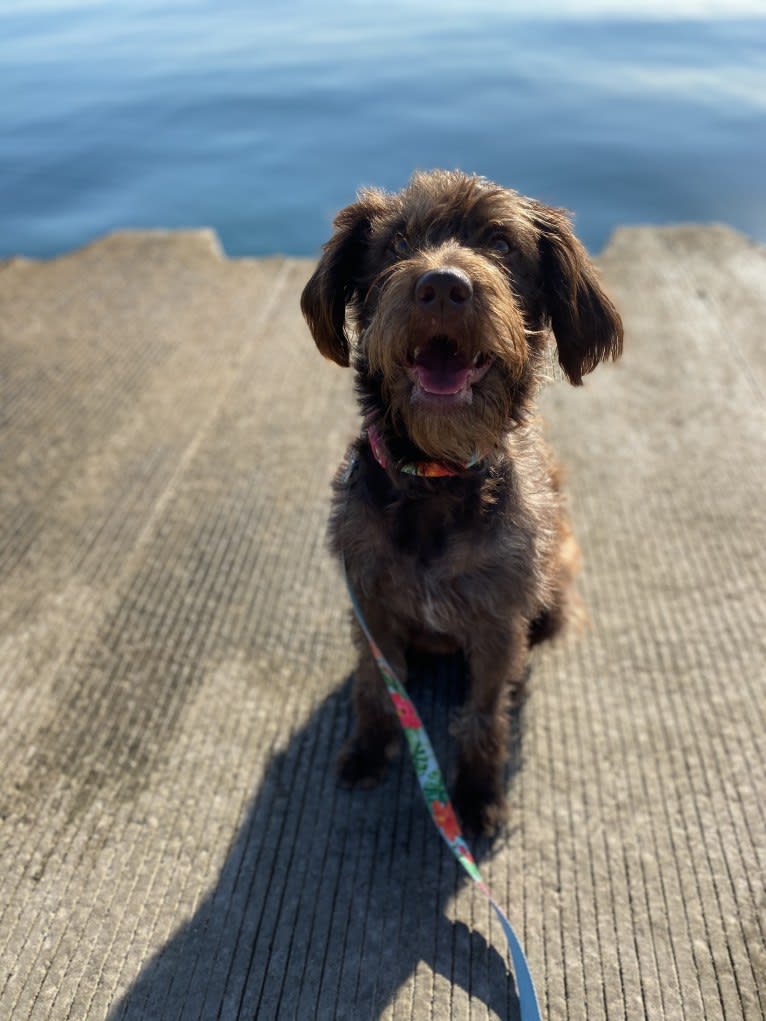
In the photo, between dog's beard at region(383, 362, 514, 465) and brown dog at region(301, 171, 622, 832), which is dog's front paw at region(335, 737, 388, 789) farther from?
dog's beard at region(383, 362, 514, 465)

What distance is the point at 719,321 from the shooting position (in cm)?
403

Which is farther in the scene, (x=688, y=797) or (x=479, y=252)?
(x=688, y=797)

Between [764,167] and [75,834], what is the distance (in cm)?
779

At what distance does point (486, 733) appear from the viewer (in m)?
2.04

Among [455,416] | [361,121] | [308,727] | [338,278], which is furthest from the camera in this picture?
[361,121]

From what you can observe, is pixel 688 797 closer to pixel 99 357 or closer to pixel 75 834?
pixel 75 834

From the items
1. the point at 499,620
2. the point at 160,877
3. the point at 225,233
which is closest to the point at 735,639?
the point at 499,620

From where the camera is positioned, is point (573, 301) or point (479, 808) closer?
point (573, 301)

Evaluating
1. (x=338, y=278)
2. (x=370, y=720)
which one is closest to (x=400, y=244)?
(x=338, y=278)

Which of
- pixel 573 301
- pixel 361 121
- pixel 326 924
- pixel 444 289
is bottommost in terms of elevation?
pixel 326 924

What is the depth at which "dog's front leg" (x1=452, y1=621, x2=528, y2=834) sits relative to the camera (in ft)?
6.50

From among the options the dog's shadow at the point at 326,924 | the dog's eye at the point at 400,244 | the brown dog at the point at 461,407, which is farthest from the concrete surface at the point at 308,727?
the dog's eye at the point at 400,244

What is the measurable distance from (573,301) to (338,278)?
22.7 inches

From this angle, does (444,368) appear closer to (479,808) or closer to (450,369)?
(450,369)
